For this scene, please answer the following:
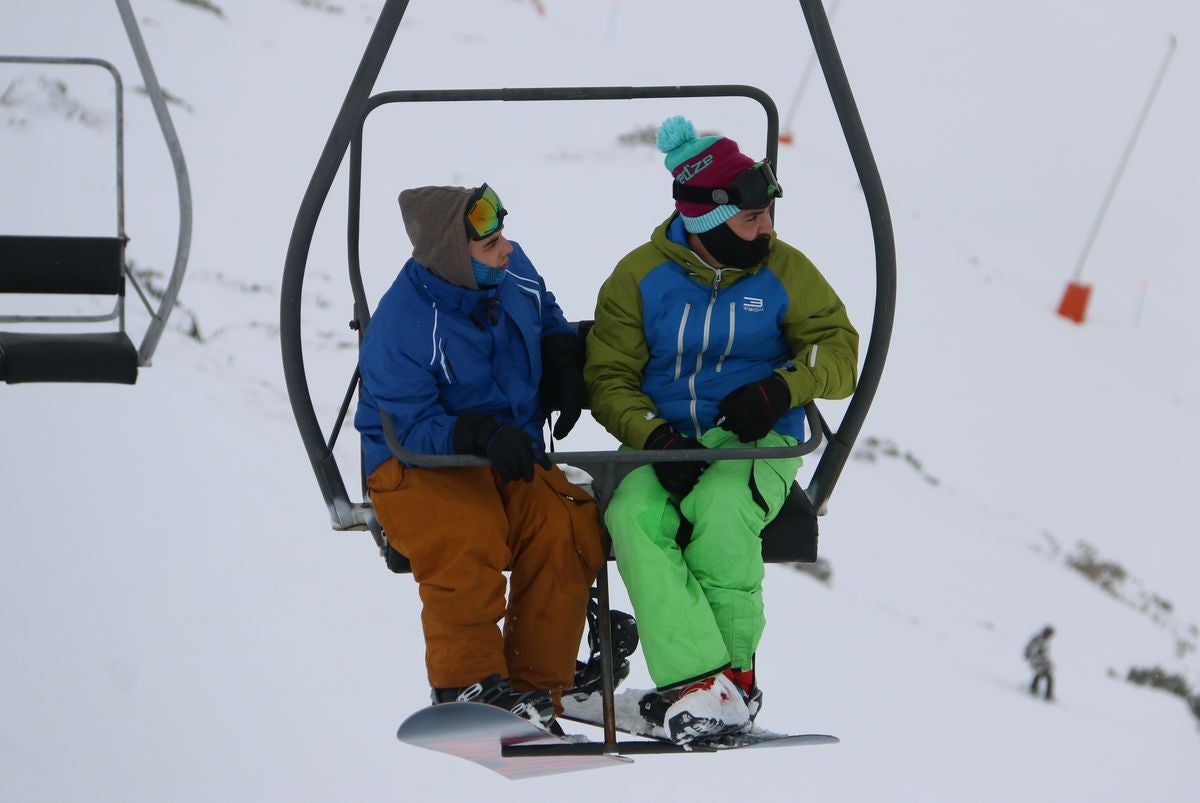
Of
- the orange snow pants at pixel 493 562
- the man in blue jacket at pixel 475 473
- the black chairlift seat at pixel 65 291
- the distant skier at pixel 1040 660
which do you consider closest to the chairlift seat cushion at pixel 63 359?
the black chairlift seat at pixel 65 291

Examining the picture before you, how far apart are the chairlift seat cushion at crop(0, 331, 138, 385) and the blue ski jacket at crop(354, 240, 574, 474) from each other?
3.03ft

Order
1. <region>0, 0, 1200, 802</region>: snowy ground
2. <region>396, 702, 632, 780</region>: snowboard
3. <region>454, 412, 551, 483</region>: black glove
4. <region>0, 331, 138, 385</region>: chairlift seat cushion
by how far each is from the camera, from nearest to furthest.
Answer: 1. <region>396, 702, 632, 780</region>: snowboard
2. <region>454, 412, 551, 483</region>: black glove
3. <region>0, 331, 138, 385</region>: chairlift seat cushion
4. <region>0, 0, 1200, 802</region>: snowy ground

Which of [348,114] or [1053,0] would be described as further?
[1053,0]

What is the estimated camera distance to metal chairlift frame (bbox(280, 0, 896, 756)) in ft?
7.04

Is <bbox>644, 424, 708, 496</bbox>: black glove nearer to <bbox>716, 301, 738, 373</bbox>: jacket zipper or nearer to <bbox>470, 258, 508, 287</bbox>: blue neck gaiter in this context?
<bbox>716, 301, 738, 373</bbox>: jacket zipper

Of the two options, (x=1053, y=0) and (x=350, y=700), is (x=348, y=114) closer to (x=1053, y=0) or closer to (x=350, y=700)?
(x=350, y=700)

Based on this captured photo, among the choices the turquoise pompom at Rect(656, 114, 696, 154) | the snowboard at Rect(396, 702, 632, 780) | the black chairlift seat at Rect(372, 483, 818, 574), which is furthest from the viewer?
the turquoise pompom at Rect(656, 114, 696, 154)

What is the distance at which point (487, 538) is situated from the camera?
7.29ft

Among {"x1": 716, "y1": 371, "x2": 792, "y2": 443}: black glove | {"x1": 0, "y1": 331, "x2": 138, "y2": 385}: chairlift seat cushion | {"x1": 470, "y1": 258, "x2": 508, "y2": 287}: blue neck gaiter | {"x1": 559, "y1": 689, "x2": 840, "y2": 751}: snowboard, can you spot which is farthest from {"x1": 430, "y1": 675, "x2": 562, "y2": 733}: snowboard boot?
{"x1": 0, "y1": 331, "x2": 138, "y2": 385}: chairlift seat cushion

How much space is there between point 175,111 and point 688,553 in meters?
8.61

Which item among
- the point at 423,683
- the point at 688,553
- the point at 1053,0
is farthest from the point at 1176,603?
the point at 1053,0

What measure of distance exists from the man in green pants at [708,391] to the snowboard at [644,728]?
0.8 inches

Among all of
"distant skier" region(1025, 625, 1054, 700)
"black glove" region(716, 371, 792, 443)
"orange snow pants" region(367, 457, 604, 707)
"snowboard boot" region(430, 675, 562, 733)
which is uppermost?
"black glove" region(716, 371, 792, 443)

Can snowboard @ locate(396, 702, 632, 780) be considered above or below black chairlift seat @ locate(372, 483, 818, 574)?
below
